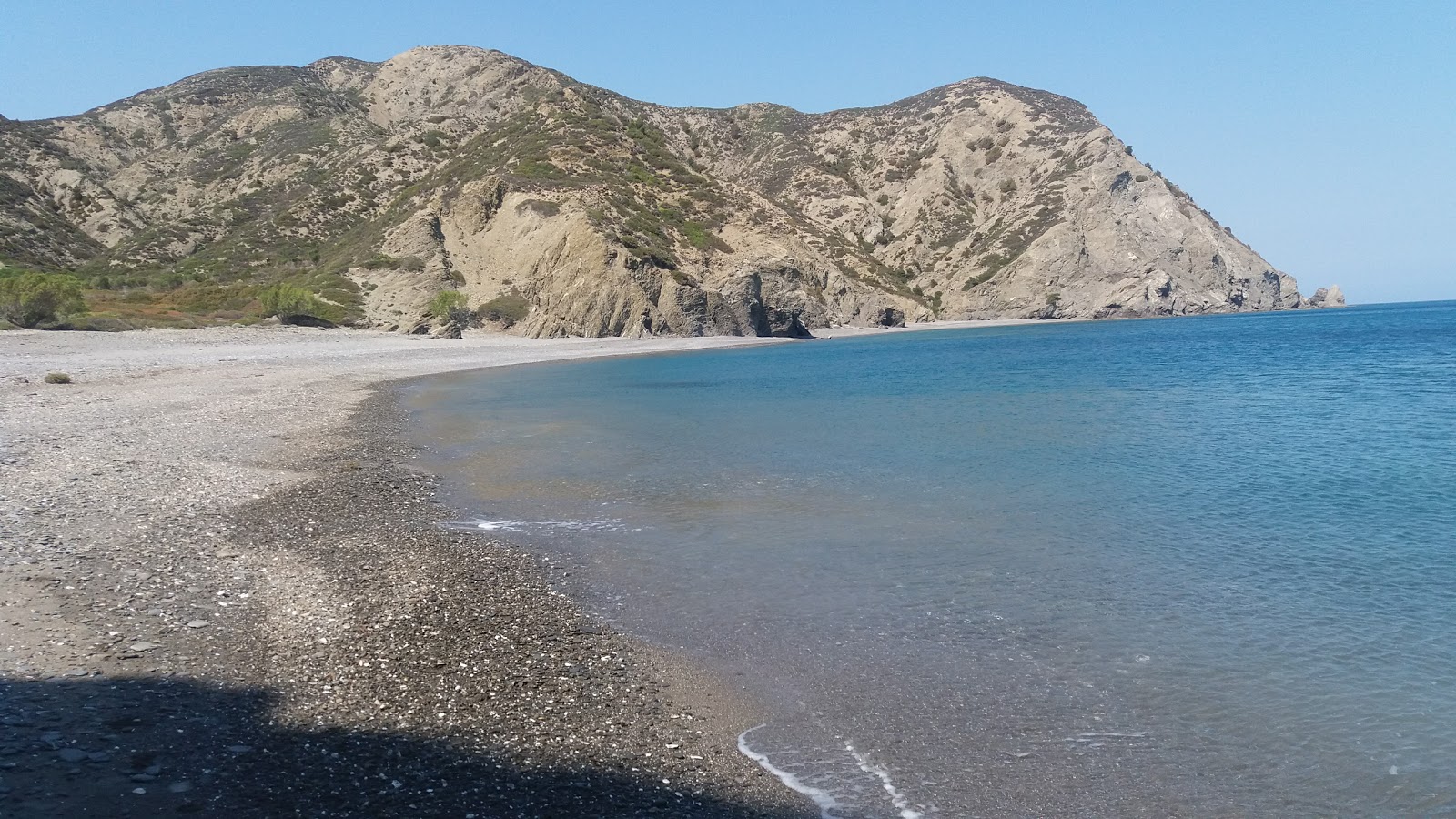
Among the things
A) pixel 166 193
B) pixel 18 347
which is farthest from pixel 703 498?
pixel 166 193

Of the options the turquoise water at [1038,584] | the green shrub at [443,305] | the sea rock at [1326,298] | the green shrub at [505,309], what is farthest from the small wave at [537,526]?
the sea rock at [1326,298]

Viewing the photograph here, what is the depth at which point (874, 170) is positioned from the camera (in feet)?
490

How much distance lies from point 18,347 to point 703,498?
126 ft

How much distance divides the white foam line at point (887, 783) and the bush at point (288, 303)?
219 ft

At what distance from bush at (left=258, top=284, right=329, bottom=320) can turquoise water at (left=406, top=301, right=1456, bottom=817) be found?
42499 mm

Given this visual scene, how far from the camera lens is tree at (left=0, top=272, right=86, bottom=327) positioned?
48.6 metres

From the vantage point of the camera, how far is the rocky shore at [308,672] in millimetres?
5750

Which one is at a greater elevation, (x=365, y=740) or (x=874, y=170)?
Answer: (x=874, y=170)

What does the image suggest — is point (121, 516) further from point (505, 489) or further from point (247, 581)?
point (505, 489)

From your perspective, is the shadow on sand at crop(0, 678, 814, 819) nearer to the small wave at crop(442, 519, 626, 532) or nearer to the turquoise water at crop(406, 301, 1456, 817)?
the turquoise water at crop(406, 301, 1456, 817)

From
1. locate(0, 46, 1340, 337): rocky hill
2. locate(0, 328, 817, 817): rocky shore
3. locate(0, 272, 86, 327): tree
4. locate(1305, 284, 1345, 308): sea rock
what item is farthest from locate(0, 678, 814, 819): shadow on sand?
locate(1305, 284, 1345, 308): sea rock

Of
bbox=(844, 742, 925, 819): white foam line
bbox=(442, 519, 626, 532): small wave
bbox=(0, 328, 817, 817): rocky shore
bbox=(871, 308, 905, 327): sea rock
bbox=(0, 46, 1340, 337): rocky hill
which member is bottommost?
bbox=(844, 742, 925, 819): white foam line

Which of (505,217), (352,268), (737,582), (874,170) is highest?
(874,170)

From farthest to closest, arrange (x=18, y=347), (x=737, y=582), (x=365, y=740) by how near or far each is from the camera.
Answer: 1. (x=18, y=347)
2. (x=737, y=582)
3. (x=365, y=740)
